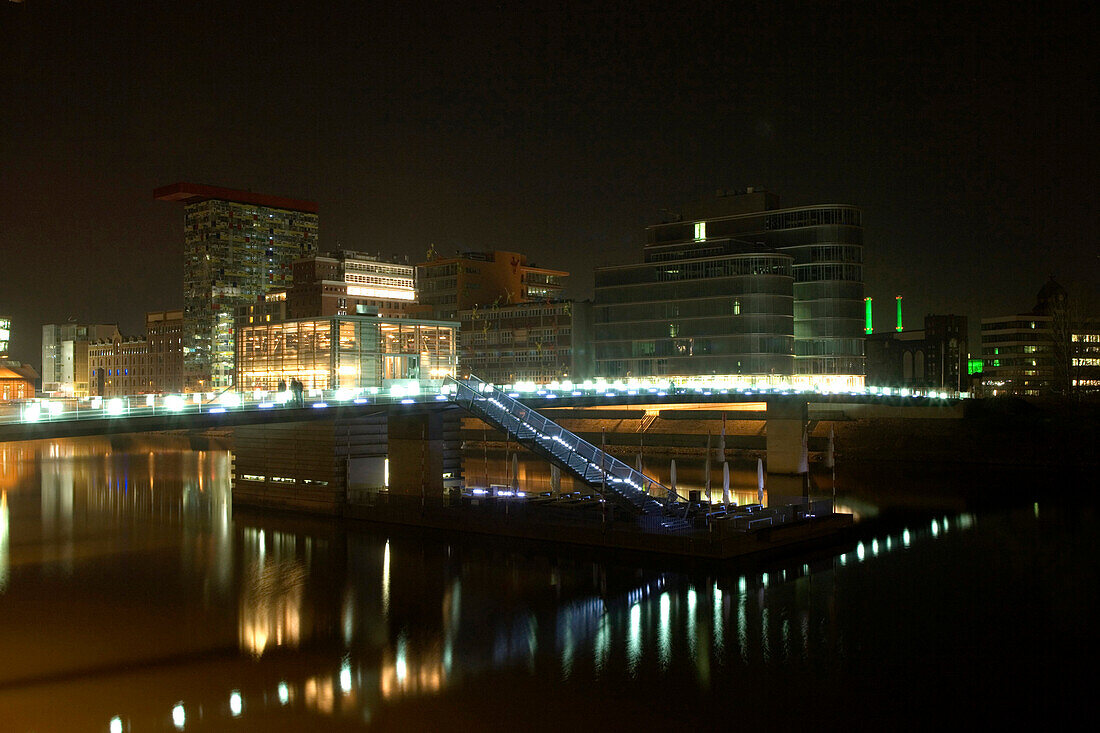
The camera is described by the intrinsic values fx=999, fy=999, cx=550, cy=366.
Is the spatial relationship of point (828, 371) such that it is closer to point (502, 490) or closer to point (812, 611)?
point (502, 490)

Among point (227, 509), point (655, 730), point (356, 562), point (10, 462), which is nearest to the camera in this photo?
point (655, 730)

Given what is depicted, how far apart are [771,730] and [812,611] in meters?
12.5

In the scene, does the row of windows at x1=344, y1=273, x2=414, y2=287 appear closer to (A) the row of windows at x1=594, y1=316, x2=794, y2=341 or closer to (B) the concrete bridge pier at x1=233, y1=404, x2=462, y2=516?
(A) the row of windows at x1=594, y1=316, x2=794, y2=341

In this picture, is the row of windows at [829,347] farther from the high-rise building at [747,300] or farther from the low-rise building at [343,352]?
the low-rise building at [343,352]

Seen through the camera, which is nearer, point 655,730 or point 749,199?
point 655,730

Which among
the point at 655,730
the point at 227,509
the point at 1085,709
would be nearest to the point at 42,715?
the point at 655,730

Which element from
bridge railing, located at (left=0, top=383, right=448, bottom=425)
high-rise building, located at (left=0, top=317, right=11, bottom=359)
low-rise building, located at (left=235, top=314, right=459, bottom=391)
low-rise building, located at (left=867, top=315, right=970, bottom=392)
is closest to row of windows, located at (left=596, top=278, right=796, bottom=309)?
low-rise building, located at (left=235, top=314, right=459, bottom=391)

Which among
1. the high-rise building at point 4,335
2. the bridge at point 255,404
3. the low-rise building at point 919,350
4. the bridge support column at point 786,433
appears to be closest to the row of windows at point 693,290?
the bridge support column at point 786,433

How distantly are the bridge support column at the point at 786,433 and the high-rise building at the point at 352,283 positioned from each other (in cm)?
4848

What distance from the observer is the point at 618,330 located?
13138 cm

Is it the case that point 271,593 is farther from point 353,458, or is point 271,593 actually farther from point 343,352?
point 343,352

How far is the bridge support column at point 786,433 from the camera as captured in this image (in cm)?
8012

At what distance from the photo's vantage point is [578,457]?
176 feet

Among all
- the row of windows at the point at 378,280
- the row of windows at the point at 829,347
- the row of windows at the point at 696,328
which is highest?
the row of windows at the point at 378,280
